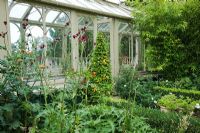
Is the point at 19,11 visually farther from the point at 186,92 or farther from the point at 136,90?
the point at 186,92

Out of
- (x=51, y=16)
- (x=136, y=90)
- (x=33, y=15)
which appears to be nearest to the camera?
(x=136, y=90)

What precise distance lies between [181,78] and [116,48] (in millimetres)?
2653

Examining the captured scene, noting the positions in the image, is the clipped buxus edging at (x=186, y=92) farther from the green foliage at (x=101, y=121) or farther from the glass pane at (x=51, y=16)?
the green foliage at (x=101, y=121)

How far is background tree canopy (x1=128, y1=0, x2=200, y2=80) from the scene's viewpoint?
9.93 metres

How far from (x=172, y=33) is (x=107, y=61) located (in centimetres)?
327

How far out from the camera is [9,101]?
3.31 metres

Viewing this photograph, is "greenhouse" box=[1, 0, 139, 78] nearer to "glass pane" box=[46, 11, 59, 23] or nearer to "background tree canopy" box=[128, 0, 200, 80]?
"glass pane" box=[46, 11, 59, 23]

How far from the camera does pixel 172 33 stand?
400 inches

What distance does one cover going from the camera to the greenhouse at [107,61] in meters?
3.23

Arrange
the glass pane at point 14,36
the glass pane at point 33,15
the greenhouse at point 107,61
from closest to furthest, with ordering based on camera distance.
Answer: the greenhouse at point 107,61, the glass pane at point 14,36, the glass pane at point 33,15

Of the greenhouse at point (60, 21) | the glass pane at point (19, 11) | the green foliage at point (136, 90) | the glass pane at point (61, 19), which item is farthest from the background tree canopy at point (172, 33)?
the glass pane at point (19, 11)

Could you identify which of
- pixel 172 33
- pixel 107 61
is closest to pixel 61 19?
pixel 107 61

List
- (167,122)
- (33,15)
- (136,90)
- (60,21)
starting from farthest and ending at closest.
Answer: (60,21) → (33,15) → (136,90) → (167,122)

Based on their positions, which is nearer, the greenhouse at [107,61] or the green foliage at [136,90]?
the greenhouse at [107,61]
